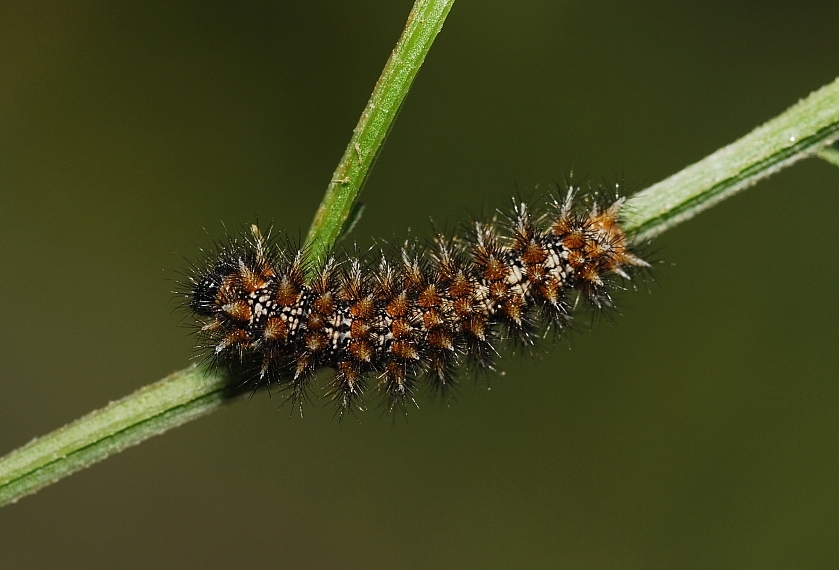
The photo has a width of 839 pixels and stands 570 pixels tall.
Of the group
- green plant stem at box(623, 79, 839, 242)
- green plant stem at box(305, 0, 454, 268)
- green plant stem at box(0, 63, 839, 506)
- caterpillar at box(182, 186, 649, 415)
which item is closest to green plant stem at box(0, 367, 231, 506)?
green plant stem at box(0, 63, 839, 506)

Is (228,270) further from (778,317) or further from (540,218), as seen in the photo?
(778,317)

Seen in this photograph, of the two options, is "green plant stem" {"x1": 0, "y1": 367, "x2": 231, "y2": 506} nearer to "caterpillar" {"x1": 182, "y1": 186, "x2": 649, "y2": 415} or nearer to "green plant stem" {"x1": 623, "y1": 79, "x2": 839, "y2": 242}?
"caterpillar" {"x1": 182, "y1": 186, "x2": 649, "y2": 415}

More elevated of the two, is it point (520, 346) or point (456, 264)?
point (456, 264)

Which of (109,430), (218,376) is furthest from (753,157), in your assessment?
(109,430)

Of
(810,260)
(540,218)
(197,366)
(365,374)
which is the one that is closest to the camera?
(197,366)

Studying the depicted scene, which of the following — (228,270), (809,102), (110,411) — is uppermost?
(228,270)

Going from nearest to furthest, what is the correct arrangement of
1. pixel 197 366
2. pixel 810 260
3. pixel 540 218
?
pixel 197 366
pixel 540 218
pixel 810 260

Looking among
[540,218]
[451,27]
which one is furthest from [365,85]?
[540,218]

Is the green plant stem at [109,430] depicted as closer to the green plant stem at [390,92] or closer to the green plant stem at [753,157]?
the green plant stem at [390,92]
